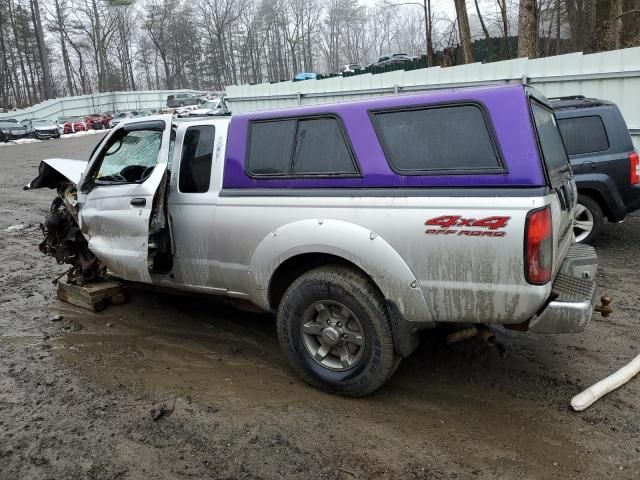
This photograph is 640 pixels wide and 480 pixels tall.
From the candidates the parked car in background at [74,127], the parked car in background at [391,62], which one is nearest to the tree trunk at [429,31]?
the parked car in background at [391,62]

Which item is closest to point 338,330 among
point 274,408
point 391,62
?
point 274,408

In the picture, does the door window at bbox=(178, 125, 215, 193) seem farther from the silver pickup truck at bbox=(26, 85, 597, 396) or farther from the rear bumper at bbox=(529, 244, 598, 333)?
the rear bumper at bbox=(529, 244, 598, 333)

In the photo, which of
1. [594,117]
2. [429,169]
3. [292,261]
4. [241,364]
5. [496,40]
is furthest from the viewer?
[496,40]

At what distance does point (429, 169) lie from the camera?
318 centimetres

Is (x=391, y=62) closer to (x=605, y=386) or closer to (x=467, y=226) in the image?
(x=605, y=386)

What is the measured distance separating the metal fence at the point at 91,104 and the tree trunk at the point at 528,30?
133ft

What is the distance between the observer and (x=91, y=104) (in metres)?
51.2

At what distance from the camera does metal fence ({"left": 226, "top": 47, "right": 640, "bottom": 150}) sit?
356 inches

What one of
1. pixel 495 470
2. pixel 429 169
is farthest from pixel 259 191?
pixel 495 470

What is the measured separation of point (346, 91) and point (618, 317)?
35.0 ft

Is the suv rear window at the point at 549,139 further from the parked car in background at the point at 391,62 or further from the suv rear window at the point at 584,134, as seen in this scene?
the parked car in background at the point at 391,62

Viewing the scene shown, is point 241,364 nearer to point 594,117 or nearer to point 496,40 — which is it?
point 594,117

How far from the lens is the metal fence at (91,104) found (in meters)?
44.6

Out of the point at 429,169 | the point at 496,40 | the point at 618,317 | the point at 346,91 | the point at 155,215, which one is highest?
the point at 496,40
